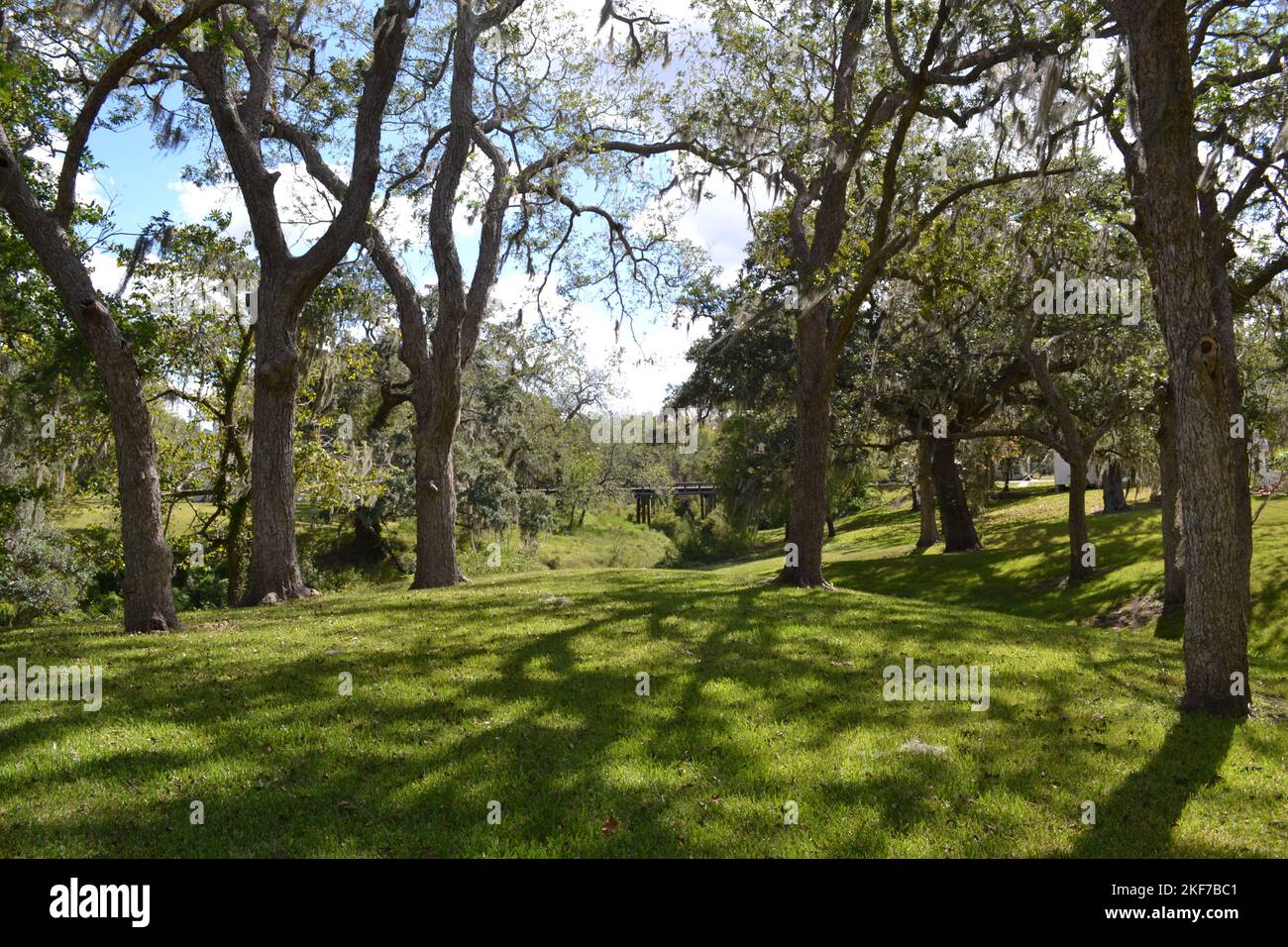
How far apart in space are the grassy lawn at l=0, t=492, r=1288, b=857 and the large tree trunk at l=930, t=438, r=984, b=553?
18189 mm

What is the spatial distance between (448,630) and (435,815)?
5.24 m

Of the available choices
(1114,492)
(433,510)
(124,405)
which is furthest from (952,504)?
(124,405)

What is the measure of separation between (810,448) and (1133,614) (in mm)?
8781

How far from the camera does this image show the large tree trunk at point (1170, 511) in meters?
16.1

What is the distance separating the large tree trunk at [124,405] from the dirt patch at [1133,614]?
17647 mm

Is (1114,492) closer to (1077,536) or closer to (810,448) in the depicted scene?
(1077,536)

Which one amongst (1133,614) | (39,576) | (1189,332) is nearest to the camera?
(1189,332)

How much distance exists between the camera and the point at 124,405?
9.42 m

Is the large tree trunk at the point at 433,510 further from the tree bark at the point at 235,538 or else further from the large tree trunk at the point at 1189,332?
the large tree trunk at the point at 1189,332

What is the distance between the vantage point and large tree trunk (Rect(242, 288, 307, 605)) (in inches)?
504

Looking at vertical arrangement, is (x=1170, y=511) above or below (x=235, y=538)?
above

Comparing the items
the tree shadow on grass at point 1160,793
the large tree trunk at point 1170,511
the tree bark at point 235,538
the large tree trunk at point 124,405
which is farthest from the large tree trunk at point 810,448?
the tree bark at point 235,538

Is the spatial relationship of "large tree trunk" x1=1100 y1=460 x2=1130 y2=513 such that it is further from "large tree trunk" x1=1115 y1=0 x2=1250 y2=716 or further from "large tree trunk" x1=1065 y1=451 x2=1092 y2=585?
"large tree trunk" x1=1115 y1=0 x2=1250 y2=716
